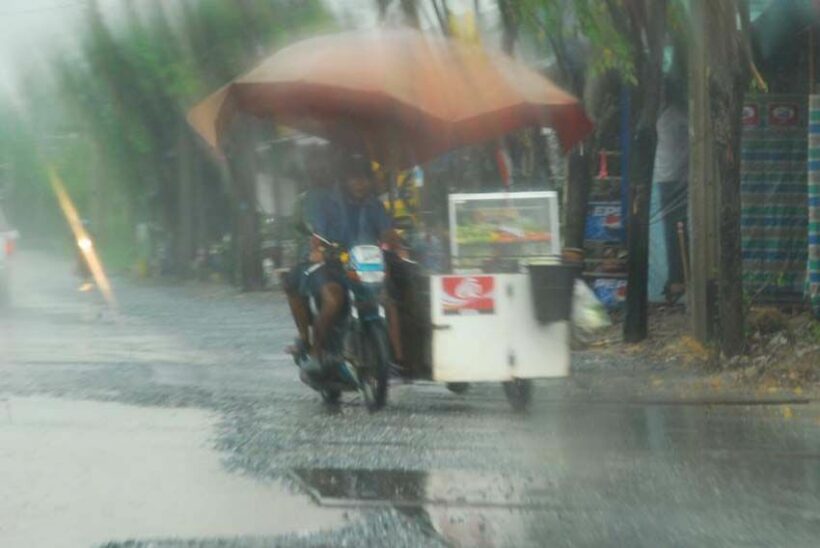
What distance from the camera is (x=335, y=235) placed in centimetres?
1043

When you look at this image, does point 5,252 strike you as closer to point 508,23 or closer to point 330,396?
point 508,23

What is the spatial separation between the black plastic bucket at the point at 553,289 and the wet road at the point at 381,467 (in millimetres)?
659

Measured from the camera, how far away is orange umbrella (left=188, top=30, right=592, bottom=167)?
10414 mm

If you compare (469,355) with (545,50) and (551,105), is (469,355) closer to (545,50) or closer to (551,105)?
(551,105)

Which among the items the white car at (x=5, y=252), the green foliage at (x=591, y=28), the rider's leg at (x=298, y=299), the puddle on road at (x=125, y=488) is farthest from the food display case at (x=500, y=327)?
the white car at (x=5, y=252)

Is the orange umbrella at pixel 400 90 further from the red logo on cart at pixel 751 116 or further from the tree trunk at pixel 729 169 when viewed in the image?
the red logo on cart at pixel 751 116

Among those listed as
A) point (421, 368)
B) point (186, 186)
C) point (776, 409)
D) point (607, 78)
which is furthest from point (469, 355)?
point (186, 186)

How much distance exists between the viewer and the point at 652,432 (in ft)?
30.5

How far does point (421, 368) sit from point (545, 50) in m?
6.41

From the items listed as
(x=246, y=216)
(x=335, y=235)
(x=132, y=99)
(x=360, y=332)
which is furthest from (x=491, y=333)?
(x=132, y=99)

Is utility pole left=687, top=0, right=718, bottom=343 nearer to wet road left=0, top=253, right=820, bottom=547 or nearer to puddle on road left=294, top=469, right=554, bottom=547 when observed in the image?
wet road left=0, top=253, right=820, bottom=547

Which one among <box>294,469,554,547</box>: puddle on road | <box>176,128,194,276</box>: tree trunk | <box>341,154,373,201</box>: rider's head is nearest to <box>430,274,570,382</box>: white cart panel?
<box>341,154,373,201</box>: rider's head

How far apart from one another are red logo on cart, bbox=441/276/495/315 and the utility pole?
344cm

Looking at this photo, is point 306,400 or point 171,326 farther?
point 171,326
